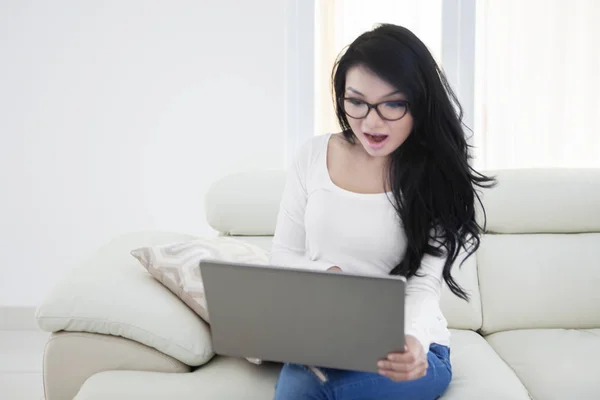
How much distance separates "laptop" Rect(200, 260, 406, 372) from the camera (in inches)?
45.4

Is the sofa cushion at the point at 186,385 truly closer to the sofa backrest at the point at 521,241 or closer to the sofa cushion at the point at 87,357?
the sofa cushion at the point at 87,357

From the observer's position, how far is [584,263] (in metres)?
2.16

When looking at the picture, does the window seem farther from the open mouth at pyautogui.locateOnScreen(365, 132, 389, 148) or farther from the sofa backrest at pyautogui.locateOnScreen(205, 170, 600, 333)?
the open mouth at pyautogui.locateOnScreen(365, 132, 389, 148)

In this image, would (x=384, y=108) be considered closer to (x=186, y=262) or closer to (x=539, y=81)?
(x=186, y=262)

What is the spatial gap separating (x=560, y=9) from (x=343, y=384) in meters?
2.33

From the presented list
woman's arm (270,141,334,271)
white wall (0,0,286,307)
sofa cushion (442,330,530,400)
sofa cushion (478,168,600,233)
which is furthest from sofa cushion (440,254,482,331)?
white wall (0,0,286,307)

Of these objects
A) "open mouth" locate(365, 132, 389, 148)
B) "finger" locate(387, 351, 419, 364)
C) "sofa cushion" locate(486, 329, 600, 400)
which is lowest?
"sofa cushion" locate(486, 329, 600, 400)

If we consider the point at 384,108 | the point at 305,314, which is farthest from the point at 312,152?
the point at 305,314

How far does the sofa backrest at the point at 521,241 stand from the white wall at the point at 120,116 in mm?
916

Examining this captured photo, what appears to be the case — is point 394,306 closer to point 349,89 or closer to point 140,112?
point 349,89

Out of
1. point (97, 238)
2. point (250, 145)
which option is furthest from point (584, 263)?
point (97, 238)

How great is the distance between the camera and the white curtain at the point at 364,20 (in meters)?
3.11

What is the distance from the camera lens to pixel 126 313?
61.8 inches

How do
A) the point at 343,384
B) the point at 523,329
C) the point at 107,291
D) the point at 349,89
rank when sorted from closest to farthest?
the point at 343,384 → the point at 349,89 → the point at 107,291 → the point at 523,329
